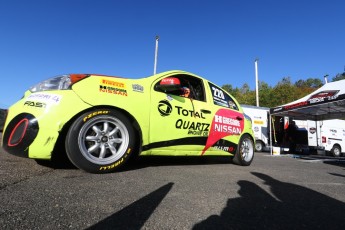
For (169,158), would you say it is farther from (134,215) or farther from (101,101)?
(134,215)

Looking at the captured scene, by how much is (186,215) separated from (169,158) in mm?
3568

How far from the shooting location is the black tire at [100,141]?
3.04 m

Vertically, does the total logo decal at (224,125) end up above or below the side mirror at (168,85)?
below

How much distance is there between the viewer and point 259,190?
2.96 metres

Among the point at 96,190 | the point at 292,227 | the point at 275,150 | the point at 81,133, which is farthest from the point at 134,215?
the point at 275,150

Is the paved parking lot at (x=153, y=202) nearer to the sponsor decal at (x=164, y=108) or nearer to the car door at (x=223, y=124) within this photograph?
the sponsor decal at (x=164, y=108)

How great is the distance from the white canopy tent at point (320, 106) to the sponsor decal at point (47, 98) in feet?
28.0

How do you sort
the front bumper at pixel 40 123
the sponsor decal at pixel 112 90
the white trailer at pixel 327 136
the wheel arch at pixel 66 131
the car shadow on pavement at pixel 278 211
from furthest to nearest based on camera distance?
the white trailer at pixel 327 136
the sponsor decal at pixel 112 90
the wheel arch at pixel 66 131
the front bumper at pixel 40 123
the car shadow on pavement at pixel 278 211

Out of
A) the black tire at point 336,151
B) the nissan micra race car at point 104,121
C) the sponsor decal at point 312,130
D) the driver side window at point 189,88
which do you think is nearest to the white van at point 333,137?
the black tire at point 336,151

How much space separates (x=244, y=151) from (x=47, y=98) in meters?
3.87

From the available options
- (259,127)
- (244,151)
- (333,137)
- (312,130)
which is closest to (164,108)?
(244,151)

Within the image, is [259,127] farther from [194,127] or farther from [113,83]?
[113,83]

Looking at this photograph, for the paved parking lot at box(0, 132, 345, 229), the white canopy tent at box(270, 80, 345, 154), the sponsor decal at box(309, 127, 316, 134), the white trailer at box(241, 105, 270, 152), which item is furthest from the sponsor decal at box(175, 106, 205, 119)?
the sponsor decal at box(309, 127, 316, 134)

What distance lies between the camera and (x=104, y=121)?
328 centimetres
